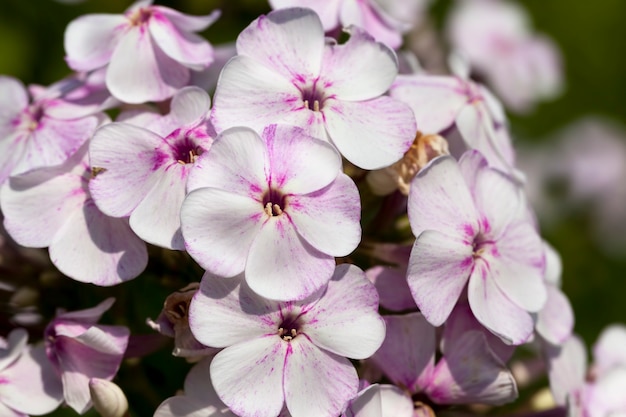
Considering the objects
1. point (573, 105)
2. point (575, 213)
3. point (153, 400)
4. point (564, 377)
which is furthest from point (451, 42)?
point (153, 400)

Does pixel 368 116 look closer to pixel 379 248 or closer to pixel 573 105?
pixel 379 248

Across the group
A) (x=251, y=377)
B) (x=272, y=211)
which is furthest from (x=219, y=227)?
(x=251, y=377)

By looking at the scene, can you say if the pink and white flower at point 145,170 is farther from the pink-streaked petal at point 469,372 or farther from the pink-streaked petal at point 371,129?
the pink-streaked petal at point 469,372

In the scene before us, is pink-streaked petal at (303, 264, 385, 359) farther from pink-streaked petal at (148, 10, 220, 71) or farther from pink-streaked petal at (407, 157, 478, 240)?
pink-streaked petal at (148, 10, 220, 71)

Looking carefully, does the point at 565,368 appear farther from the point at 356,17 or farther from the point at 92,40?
the point at 92,40

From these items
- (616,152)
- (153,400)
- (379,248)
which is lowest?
(616,152)

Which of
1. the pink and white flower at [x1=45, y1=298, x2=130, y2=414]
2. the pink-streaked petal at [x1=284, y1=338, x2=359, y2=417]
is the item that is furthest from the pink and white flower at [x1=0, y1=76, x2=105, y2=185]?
the pink-streaked petal at [x1=284, y1=338, x2=359, y2=417]
